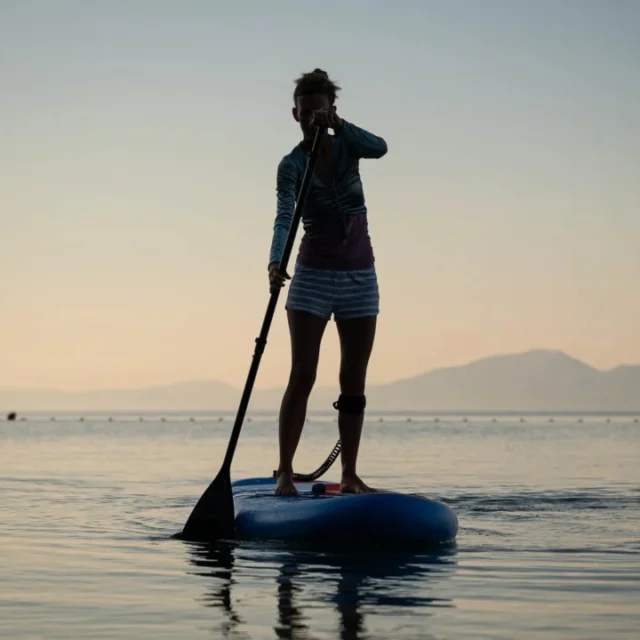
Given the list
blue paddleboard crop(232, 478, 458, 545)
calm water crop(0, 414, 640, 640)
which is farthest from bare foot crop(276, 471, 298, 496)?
calm water crop(0, 414, 640, 640)

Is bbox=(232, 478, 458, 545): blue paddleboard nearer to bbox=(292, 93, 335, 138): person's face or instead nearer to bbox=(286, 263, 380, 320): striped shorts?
bbox=(286, 263, 380, 320): striped shorts

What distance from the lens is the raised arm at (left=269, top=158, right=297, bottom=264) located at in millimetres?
8898

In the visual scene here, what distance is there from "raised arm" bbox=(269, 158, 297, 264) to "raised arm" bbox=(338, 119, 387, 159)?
469 millimetres

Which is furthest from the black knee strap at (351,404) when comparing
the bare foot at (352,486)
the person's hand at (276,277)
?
the person's hand at (276,277)

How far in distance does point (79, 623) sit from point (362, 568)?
2.19 metres

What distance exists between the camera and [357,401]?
355 inches

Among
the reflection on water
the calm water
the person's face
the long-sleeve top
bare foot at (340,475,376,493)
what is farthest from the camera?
bare foot at (340,475,376,493)

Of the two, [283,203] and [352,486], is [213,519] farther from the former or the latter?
[283,203]

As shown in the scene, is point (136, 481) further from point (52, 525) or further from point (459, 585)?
point (459, 585)

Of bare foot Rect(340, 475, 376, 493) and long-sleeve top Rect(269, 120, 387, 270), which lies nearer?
long-sleeve top Rect(269, 120, 387, 270)

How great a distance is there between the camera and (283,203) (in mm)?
8969

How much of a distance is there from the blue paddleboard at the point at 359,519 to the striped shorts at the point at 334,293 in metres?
1.27

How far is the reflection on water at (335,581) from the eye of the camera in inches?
219

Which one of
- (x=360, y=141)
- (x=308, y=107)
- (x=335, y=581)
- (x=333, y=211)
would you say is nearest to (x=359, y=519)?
(x=335, y=581)
